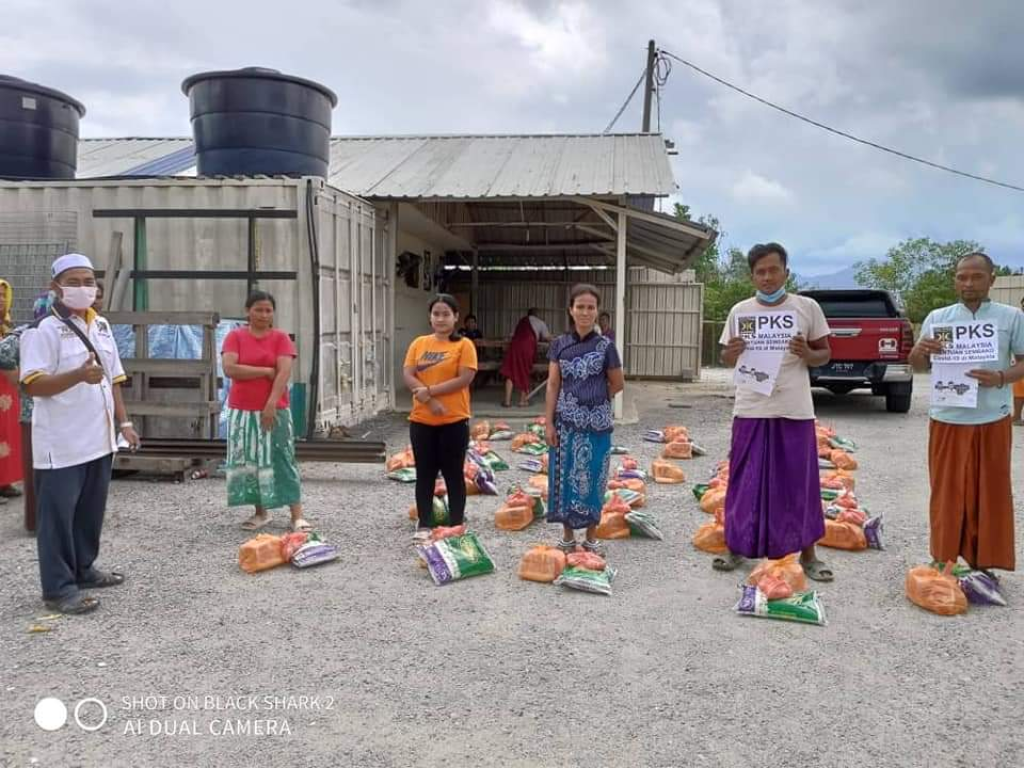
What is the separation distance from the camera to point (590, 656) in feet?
10.3

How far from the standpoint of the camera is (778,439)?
12.6 ft

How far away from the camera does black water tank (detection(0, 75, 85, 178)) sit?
25.1ft

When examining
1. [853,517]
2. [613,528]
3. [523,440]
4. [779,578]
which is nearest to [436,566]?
[613,528]

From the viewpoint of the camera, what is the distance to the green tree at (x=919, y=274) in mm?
24469

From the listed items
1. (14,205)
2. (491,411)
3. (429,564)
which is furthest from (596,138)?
(429,564)

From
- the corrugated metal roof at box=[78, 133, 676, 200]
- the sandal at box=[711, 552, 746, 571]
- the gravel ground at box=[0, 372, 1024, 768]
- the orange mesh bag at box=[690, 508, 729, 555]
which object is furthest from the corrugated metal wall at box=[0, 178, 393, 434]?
the sandal at box=[711, 552, 746, 571]

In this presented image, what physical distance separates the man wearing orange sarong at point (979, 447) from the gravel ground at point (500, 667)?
0.35 meters

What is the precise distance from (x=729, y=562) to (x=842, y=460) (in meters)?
3.38

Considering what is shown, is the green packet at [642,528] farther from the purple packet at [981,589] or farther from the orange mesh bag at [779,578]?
the purple packet at [981,589]

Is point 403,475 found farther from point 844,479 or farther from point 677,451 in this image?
point 844,479

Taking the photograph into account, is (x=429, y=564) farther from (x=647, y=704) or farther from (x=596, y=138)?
(x=596, y=138)

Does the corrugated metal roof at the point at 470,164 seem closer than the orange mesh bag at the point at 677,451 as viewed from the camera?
No
